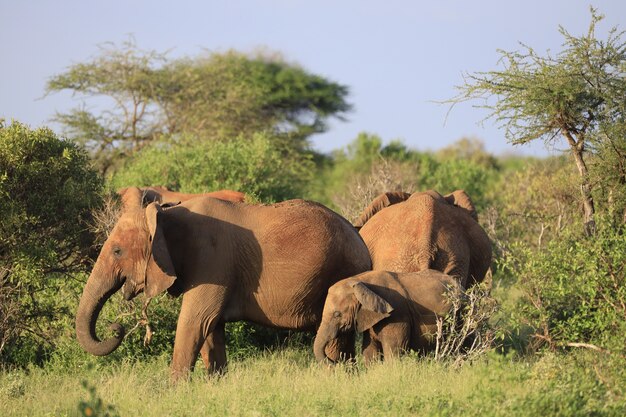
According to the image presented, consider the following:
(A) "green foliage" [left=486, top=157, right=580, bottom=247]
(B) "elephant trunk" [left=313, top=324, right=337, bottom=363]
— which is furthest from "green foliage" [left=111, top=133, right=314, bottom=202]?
(B) "elephant trunk" [left=313, top=324, right=337, bottom=363]

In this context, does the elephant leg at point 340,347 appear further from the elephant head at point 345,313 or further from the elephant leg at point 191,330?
the elephant leg at point 191,330

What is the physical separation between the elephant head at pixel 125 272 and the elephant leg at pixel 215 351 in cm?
86

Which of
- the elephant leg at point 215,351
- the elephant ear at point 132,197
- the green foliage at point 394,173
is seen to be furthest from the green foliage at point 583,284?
the green foliage at point 394,173

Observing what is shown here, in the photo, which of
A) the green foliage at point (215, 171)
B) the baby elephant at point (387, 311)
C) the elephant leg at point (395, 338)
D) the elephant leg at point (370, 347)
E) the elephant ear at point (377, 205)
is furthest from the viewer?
the green foliage at point (215, 171)

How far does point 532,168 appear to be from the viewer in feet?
76.3

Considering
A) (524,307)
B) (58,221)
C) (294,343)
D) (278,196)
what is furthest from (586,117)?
(278,196)

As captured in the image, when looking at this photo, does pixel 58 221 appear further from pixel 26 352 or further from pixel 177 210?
pixel 177 210

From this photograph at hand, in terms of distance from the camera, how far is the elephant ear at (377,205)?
13.4 m

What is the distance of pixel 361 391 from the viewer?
8930 millimetres

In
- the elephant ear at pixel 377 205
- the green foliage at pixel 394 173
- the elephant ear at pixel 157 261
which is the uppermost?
the green foliage at pixel 394 173

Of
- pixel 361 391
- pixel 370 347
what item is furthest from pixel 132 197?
pixel 361 391

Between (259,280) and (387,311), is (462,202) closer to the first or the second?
(387,311)

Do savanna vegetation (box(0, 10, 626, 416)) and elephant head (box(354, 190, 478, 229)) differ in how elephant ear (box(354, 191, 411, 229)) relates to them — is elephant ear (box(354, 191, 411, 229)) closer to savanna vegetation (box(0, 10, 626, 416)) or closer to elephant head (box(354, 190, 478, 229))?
elephant head (box(354, 190, 478, 229))

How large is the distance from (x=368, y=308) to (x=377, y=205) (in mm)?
3631
